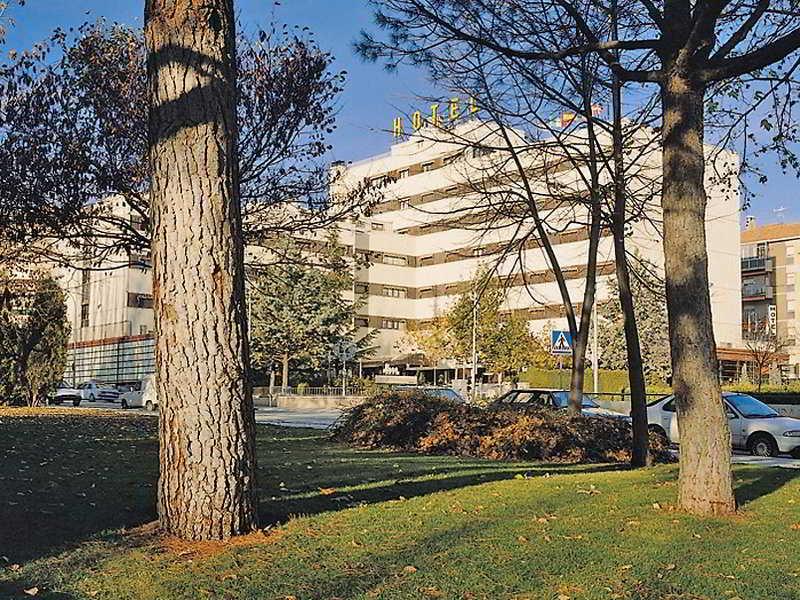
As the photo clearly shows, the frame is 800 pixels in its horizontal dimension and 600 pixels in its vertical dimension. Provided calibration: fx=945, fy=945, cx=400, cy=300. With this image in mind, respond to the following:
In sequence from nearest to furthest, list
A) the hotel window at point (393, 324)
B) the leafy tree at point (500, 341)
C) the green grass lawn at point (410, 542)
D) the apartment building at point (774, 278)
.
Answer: the green grass lawn at point (410, 542), the leafy tree at point (500, 341), the hotel window at point (393, 324), the apartment building at point (774, 278)

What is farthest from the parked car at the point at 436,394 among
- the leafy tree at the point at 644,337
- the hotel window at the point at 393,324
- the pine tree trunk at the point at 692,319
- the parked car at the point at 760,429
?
the hotel window at the point at 393,324

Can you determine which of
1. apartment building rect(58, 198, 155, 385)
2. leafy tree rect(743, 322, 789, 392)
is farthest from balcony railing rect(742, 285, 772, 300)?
apartment building rect(58, 198, 155, 385)

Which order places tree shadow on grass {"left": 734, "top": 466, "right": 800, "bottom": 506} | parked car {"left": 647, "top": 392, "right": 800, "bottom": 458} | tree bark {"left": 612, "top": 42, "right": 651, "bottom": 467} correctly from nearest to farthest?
tree shadow on grass {"left": 734, "top": 466, "right": 800, "bottom": 506} → tree bark {"left": 612, "top": 42, "right": 651, "bottom": 467} → parked car {"left": 647, "top": 392, "right": 800, "bottom": 458}

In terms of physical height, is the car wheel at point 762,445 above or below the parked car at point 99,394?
below

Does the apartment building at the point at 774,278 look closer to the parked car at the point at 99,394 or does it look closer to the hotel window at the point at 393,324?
the hotel window at the point at 393,324

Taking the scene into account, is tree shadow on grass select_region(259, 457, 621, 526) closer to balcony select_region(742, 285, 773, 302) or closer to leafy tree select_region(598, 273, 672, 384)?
leafy tree select_region(598, 273, 672, 384)

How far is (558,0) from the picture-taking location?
11.5m

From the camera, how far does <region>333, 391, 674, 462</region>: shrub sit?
52.7ft

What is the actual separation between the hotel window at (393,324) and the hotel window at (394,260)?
188 inches

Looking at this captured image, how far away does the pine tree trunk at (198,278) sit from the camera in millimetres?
6957

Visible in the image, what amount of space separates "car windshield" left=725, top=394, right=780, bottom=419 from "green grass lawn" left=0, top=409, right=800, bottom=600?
10887 millimetres

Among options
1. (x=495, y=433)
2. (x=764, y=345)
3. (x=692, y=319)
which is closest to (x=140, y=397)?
(x=495, y=433)

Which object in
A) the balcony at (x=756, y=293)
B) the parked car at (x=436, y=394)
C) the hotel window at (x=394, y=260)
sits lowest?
the parked car at (x=436, y=394)

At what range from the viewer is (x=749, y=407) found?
22.2 metres
